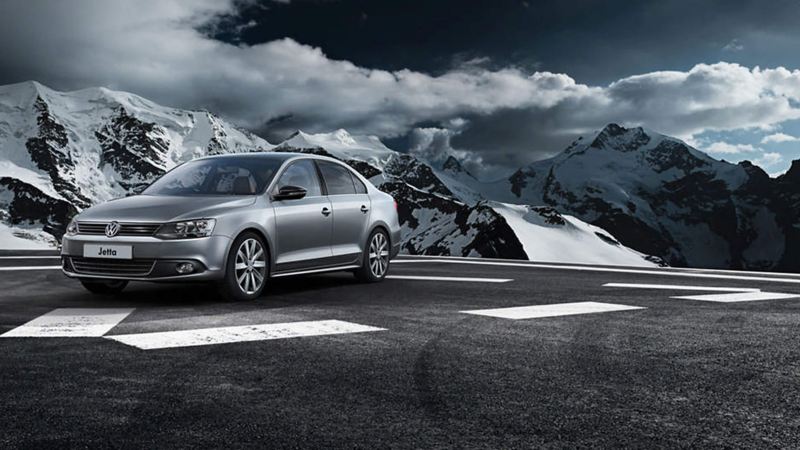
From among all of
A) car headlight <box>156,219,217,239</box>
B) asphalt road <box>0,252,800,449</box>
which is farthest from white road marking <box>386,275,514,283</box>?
car headlight <box>156,219,217,239</box>

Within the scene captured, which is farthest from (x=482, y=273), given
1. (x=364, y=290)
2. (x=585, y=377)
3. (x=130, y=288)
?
(x=585, y=377)

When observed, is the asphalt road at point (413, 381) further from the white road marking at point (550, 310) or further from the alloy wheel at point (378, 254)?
the alloy wheel at point (378, 254)

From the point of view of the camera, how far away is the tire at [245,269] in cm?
682

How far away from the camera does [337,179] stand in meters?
8.64

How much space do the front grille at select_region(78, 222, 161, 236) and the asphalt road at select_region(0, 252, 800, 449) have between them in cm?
67

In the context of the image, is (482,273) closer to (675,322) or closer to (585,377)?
(675,322)

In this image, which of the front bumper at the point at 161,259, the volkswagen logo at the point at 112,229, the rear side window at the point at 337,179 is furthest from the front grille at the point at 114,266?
the rear side window at the point at 337,179

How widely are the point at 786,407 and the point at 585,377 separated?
0.92m

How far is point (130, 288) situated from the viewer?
830 centimetres

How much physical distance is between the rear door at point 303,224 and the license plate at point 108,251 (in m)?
1.46

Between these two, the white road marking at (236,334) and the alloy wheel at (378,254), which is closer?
the white road marking at (236,334)

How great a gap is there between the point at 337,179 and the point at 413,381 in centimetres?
535

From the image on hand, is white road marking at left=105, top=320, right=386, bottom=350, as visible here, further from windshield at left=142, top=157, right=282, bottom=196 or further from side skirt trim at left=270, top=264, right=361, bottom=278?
windshield at left=142, top=157, right=282, bottom=196

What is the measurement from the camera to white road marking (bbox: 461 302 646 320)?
6082 mm
